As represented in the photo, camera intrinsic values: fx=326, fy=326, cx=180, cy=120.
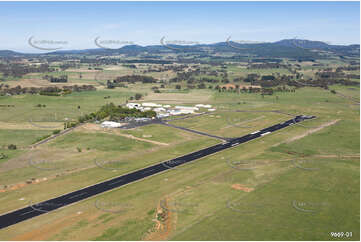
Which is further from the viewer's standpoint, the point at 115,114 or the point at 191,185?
the point at 115,114

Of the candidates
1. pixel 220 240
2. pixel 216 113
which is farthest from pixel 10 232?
pixel 216 113

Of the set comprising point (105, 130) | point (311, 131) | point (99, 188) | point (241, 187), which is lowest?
point (99, 188)

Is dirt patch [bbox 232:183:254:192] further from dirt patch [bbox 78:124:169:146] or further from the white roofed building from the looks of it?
the white roofed building

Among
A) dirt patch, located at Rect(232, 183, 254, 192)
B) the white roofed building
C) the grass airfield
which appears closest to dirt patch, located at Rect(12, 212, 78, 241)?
the grass airfield

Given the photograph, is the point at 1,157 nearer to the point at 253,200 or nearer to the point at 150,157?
the point at 150,157

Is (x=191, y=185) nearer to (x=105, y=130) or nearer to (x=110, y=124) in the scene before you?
(x=105, y=130)

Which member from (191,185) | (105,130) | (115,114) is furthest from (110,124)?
(191,185)

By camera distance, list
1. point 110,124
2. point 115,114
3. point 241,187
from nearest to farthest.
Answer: point 241,187, point 110,124, point 115,114

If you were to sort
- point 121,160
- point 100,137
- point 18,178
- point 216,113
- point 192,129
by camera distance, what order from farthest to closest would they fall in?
point 216,113
point 192,129
point 100,137
point 121,160
point 18,178
